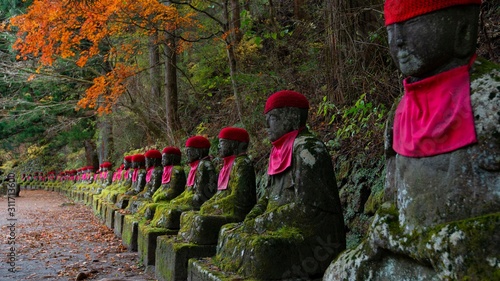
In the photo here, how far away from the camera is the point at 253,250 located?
10.3 feet

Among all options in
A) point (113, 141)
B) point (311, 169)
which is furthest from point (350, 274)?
point (113, 141)

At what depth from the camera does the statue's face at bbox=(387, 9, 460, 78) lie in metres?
2.02

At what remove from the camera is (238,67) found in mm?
10508

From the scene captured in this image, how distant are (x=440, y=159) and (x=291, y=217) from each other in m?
1.55

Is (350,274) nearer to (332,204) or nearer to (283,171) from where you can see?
(332,204)

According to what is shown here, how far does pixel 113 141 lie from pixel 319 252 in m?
20.3

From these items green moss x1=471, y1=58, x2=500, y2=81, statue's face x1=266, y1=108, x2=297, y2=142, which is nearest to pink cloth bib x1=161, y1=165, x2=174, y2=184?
statue's face x1=266, y1=108, x2=297, y2=142

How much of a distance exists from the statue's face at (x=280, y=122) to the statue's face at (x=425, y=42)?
164cm

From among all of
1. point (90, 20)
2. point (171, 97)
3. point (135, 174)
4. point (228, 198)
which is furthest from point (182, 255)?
point (171, 97)

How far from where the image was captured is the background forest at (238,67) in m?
5.62

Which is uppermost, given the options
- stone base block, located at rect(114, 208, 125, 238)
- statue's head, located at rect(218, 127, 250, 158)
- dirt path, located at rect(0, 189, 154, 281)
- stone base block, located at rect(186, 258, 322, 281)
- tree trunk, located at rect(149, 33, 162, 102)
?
tree trunk, located at rect(149, 33, 162, 102)

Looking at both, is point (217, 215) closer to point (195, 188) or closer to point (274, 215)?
point (274, 215)

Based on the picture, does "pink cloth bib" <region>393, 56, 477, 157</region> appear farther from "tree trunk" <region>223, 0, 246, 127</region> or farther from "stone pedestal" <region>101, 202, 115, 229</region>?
"stone pedestal" <region>101, 202, 115, 229</region>

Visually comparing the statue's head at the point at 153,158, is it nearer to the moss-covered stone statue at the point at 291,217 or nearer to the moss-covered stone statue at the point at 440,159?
the moss-covered stone statue at the point at 291,217
